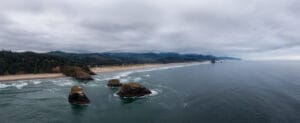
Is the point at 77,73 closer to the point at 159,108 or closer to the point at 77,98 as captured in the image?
the point at 77,98

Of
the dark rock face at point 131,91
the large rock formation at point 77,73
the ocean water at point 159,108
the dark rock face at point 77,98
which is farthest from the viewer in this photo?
the large rock formation at point 77,73

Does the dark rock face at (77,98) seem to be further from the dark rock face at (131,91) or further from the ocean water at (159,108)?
the dark rock face at (131,91)

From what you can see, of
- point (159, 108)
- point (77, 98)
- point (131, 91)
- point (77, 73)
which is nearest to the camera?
point (159, 108)

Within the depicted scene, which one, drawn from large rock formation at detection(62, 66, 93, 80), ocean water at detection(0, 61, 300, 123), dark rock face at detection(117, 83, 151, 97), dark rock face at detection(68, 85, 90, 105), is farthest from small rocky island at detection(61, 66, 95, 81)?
dark rock face at detection(68, 85, 90, 105)

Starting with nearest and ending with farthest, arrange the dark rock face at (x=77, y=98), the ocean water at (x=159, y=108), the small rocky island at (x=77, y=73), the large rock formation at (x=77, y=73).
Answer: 1. the ocean water at (x=159, y=108)
2. the dark rock face at (x=77, y=98)
3. the small rocky island at (x=77, y=73)
4. the large rock formation at (x=77, y=73)

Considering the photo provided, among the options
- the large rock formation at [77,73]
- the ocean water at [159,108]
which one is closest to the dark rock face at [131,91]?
the ocean water at [159,108]

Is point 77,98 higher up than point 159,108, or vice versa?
point 77,98

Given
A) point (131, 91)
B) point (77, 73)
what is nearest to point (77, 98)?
point (131, 91)

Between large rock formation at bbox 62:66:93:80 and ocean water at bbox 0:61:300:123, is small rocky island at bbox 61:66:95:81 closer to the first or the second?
large rock formation at bbox 62:66:93:80

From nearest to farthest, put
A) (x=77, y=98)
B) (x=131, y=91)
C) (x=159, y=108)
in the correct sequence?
(x=159, y=108), (x=77, y=98), (x=131, y=91)

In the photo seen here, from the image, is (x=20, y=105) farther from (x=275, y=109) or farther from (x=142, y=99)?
(x=275, y=109)

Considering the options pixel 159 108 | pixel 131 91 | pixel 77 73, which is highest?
pixel 77 73

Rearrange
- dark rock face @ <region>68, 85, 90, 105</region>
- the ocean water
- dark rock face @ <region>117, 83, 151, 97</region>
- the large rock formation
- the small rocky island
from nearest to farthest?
the ocean water, dark rock face @ <region>68, 85, 90, 105</region>, dark rock face @ <region>117, 83, 151, 97</region>, the small rocky island, the large rock formation
